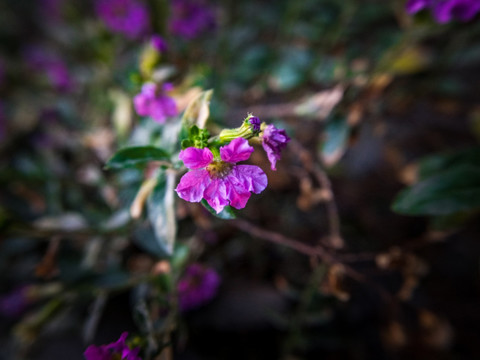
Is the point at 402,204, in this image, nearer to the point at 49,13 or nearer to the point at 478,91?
the point at 478,91

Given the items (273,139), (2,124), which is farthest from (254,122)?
(2,124)

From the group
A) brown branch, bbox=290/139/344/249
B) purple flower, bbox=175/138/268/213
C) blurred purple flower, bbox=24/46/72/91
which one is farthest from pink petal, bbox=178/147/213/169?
blurred purple flower, bbox=24/46/72/91

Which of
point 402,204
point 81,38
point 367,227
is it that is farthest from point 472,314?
point 81,38

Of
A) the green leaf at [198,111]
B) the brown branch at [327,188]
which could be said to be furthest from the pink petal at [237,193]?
the brown branch at [327,188]

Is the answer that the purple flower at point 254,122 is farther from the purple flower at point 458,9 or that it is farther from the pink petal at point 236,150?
the purple flower at point 458,9

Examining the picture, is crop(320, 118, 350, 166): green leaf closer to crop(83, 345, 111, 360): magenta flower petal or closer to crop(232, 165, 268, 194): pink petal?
crop(232, 165, 268, 194): pink petal

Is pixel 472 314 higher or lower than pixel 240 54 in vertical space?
lower

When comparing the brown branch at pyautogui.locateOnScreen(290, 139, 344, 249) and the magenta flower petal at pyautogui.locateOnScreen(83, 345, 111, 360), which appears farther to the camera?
the brown branch at pyautogui.locateOnScreen(290, 139, 344, 249)
